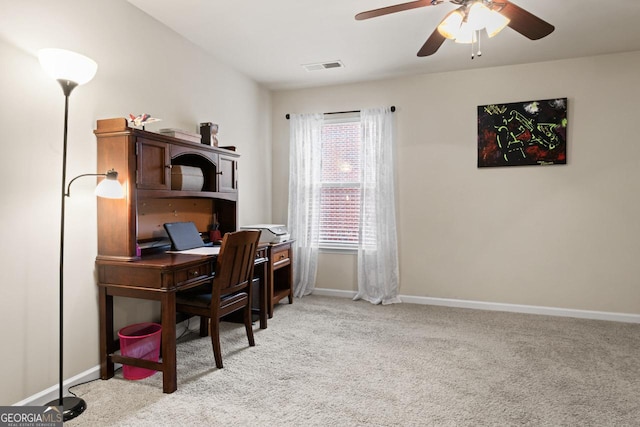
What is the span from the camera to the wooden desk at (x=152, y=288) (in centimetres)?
233

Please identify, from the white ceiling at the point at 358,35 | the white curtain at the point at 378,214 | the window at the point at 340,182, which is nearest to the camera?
the white ceiling at the point at 358,35

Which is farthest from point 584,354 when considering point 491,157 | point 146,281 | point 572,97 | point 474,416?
point 146,281

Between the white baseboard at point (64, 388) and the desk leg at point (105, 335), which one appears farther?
the desk leg at point (105, 335)

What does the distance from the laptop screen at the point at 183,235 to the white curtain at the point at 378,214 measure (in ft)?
6.41

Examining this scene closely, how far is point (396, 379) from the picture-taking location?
2510 mm

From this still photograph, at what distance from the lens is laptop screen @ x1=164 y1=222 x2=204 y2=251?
9.71ft

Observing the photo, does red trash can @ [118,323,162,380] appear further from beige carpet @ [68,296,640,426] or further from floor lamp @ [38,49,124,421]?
floor lamp @ [38,49,124,421]

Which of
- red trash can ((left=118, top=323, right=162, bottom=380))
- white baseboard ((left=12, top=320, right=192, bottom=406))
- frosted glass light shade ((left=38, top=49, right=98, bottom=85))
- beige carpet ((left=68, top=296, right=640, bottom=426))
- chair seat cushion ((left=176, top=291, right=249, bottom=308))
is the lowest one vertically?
beige carpet ((left=68, top=296, right=640, bottom=426))

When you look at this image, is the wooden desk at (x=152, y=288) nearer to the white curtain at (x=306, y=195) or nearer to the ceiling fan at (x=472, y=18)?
the ceiling fan at (x=472, y=18)

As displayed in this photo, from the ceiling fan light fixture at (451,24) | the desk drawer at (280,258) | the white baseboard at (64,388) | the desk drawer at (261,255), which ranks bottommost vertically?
the white baseboard at (64,388)

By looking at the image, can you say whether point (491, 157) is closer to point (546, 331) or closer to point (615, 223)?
point (615, 223)

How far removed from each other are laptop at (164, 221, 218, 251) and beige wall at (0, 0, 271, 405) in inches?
20.5

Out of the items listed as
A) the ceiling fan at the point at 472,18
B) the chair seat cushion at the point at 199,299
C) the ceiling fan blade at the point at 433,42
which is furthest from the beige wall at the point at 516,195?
the chair seat cushion at the point at 199,299

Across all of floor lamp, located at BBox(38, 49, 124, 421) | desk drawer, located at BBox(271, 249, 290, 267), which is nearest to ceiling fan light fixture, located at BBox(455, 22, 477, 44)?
floor lamp, located at BBox(38, 49, 124, 421)
